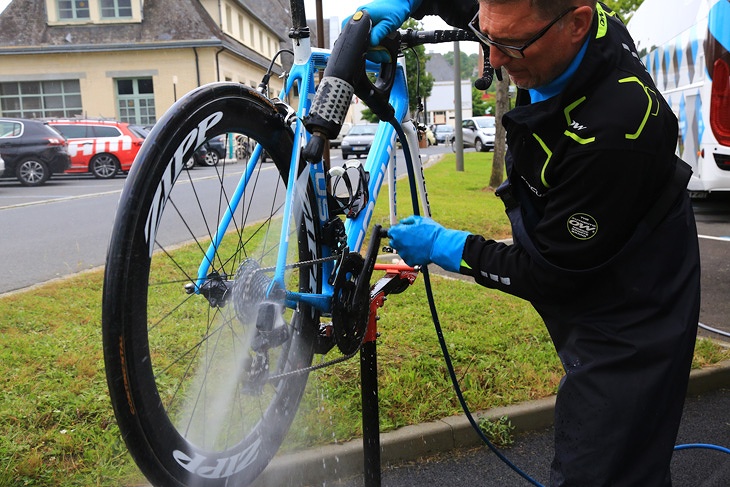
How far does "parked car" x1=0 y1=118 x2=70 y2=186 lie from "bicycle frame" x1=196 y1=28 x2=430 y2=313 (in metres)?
15.6

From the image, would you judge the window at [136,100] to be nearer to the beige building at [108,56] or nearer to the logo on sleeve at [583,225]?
the beige building at [108,56]

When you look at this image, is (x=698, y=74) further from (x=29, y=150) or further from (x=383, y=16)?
(x=29, y=150)

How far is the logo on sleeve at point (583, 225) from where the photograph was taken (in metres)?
1.71

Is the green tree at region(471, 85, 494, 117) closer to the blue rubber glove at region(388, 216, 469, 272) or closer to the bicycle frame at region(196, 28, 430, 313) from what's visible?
the bicycle frame at region(196, 28, 430, 313)

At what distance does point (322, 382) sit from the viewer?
330 centimetres

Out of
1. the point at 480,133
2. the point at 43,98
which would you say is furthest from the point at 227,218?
the point at 43,98

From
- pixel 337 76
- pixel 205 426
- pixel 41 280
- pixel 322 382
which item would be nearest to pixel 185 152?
pixel 337 76

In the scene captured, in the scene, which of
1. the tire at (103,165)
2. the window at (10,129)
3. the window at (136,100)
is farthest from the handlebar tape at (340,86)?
the window at (136,100)

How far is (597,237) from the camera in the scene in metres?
1.72

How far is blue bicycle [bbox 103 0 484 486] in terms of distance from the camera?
5.44 ft

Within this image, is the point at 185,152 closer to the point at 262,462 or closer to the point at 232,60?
the point at 262,462

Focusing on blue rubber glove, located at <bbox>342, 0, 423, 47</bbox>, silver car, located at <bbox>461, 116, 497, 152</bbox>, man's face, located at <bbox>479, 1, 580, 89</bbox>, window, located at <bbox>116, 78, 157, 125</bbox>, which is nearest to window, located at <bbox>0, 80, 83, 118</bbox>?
window, located at <bbox>116, 78, 157, 125</bbox>

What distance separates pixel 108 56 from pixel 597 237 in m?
34.5

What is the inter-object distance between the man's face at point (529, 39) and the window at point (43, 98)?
34831 mm
